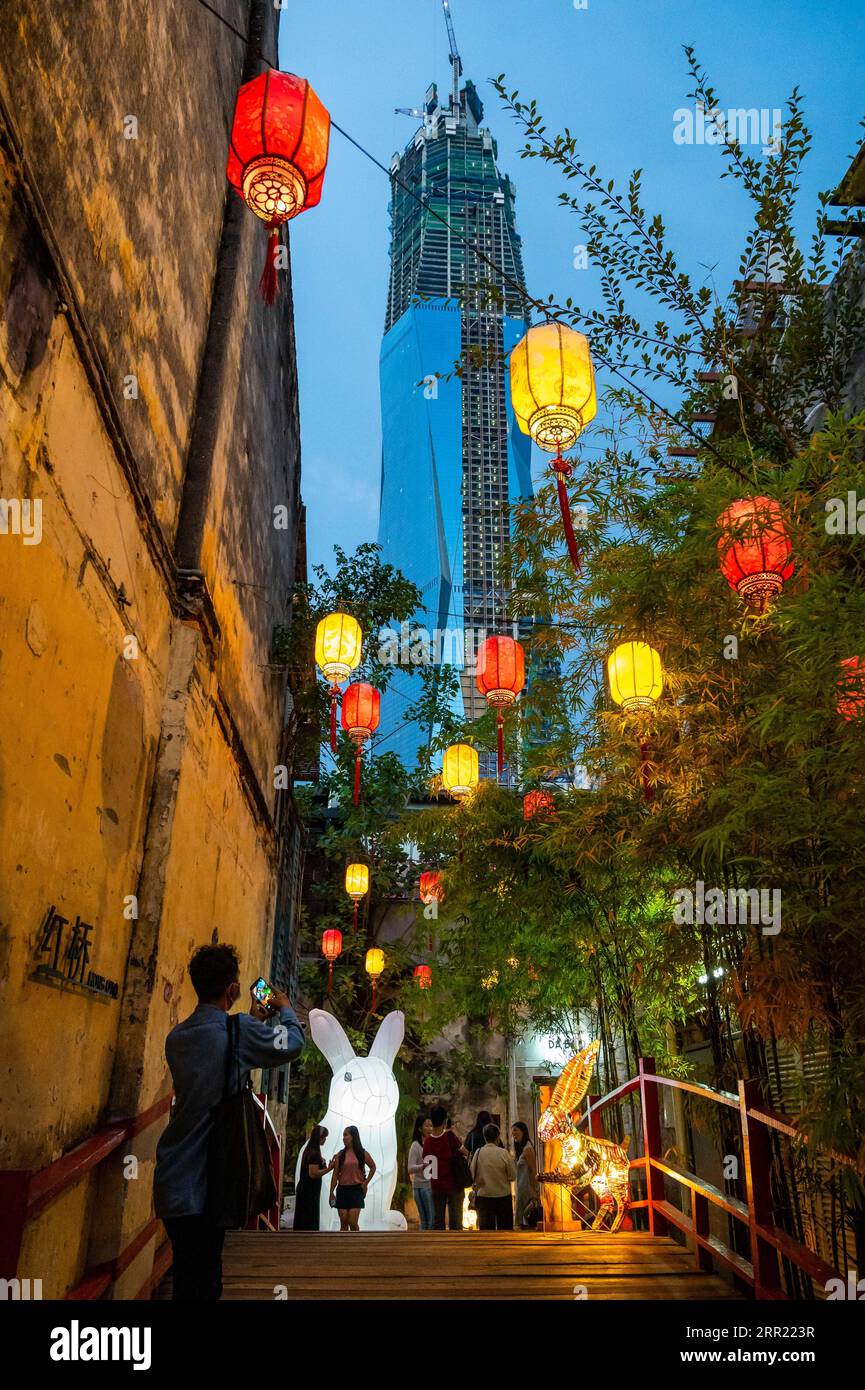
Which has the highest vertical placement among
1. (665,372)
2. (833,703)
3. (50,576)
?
(665,372)

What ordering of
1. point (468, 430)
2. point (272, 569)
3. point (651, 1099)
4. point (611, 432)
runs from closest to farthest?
point (651, 1099) < point (611, 432) < point (272, 569) < point (468, 430)

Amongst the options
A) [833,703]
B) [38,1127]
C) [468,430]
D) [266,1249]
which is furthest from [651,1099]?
[468,430]

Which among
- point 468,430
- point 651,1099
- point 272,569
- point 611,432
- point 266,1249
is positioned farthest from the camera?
point 468,430

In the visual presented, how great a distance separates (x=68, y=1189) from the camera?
3.08 m

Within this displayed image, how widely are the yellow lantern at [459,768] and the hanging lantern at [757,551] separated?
195 inches

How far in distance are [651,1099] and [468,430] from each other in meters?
23.4

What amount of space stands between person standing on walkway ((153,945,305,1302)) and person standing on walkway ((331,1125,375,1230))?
490cm

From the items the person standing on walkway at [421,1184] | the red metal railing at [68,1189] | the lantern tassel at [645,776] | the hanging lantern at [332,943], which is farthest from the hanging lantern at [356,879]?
the lantern tassel at [645,776]

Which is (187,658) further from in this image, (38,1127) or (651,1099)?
(651,1099)

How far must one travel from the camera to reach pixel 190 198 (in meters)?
4.90

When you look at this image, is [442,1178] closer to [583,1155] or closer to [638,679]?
[583,1155]

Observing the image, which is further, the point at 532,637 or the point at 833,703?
the point at 532,637

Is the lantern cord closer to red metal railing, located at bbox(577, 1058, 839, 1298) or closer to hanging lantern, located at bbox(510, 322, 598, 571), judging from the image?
hanging lantern, located at bbox(510, 322, 598, 571)

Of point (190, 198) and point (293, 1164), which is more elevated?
point (190, 198)
